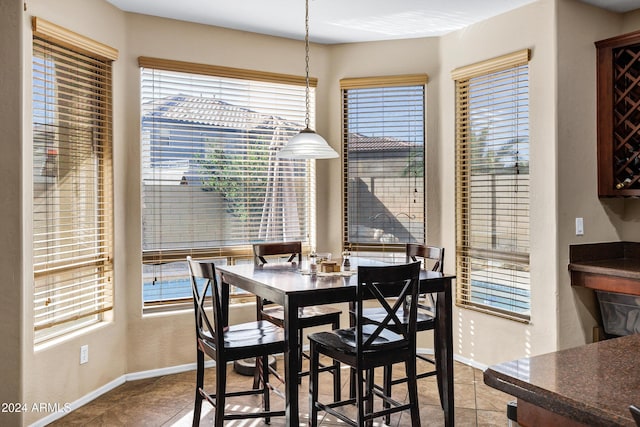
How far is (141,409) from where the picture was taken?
3.31m

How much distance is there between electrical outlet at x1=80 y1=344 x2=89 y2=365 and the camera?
338 cm

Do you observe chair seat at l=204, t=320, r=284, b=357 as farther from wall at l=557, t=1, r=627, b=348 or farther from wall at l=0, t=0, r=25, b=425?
wall at l=557, t=1, r=627, b=348

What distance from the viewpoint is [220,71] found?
415 centimetres

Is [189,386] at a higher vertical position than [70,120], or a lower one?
lower

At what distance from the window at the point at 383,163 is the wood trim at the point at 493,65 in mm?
348

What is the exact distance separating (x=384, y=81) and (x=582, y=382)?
3.64m

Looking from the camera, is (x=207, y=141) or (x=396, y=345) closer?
(x=396, y=345)

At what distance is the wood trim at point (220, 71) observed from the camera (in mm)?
3910

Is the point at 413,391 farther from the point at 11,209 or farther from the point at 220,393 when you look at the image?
the point at 11,209

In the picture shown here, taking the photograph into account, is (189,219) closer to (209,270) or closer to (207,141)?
(207,141)

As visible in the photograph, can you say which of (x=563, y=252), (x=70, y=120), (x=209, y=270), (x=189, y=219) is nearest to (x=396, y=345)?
(x=209, y=270)

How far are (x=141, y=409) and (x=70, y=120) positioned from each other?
1.91 m

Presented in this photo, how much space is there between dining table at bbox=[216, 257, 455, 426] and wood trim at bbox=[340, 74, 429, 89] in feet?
5.87

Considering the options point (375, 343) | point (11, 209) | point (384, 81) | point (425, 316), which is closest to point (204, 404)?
point (375, 343)
